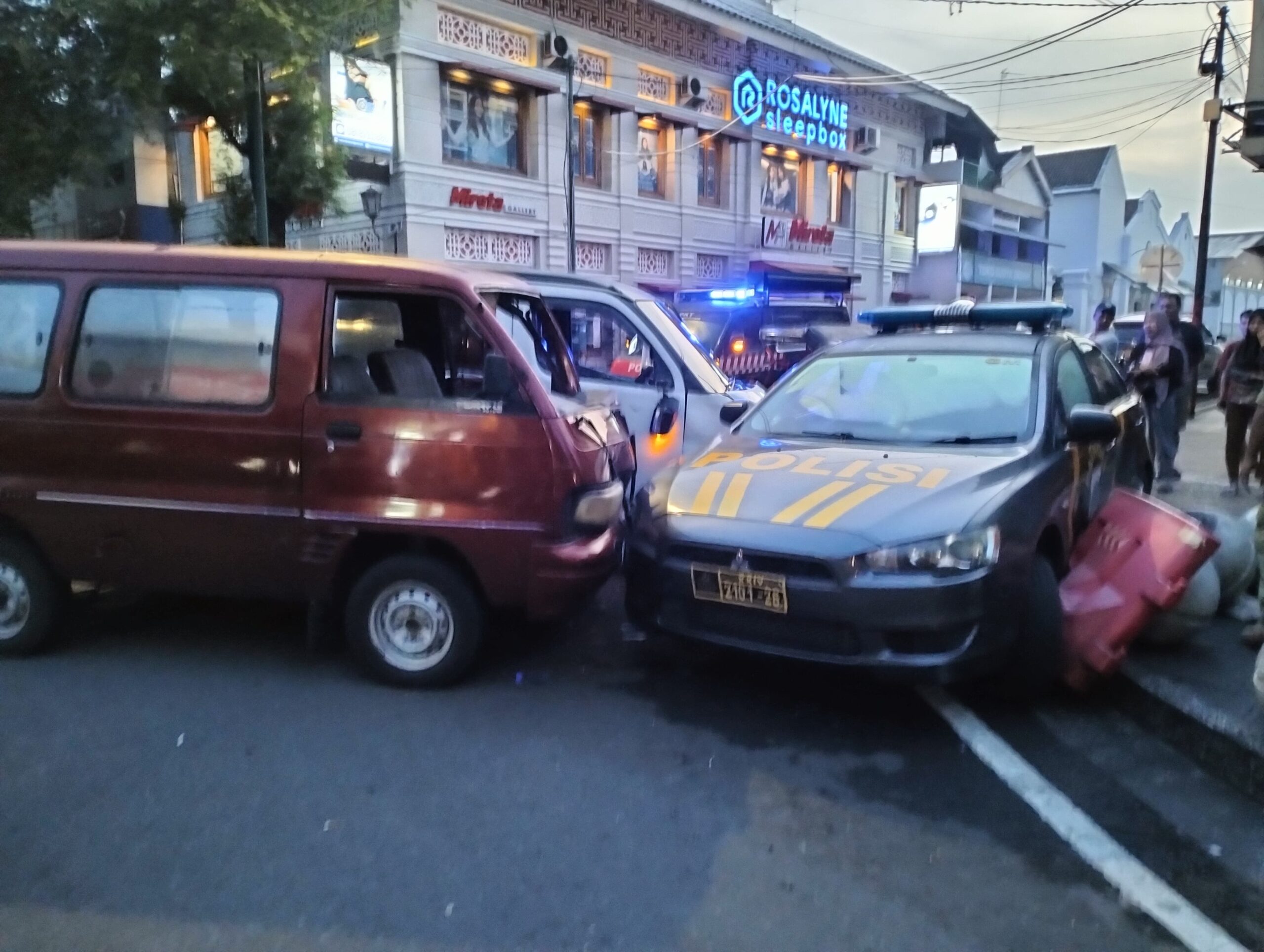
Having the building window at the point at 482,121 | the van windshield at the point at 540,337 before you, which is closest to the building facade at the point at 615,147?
the building window at the point at 482,121

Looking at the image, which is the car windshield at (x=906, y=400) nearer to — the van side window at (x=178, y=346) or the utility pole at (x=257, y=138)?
the van side window at (x=178, y=346)

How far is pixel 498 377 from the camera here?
4.69 meters

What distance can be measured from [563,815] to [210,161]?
23.2 meters

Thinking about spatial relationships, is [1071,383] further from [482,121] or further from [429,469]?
[482,121]

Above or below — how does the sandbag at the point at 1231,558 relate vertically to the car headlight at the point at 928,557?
below

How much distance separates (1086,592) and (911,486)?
3.89 ft

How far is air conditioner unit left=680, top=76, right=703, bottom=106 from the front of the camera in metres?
23.8

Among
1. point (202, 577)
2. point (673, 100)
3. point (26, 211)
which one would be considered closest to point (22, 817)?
point (202, 577)

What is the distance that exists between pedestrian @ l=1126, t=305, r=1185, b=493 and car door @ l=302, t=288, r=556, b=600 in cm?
740

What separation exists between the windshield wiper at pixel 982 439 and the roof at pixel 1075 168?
51.4m

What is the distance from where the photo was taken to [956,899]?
3.18 meters

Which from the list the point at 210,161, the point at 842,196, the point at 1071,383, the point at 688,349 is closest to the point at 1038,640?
the point at 1071,383

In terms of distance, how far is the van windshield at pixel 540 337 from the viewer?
5.47 m

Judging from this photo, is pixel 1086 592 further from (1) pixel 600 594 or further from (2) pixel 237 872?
(2) pixel 237 872
